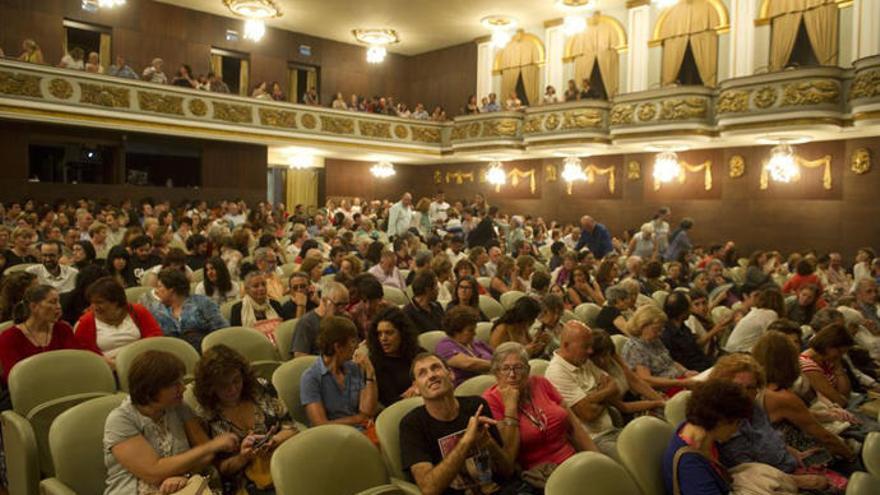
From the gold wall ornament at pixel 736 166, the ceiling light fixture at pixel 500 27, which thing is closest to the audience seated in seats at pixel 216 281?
the gold wall ornament at pixel 736 166

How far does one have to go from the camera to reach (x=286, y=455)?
7.99ft

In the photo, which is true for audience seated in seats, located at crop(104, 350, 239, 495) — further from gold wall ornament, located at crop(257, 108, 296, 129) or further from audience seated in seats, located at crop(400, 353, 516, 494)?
gold wall ornament, located at crop(257, 108, 296, 129)

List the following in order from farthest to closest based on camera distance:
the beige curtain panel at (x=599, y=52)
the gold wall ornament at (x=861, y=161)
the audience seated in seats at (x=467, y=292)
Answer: the beige curtain panel at (x=599, y=52)
the gold wall ornament at (x=861, y=161)
the audience seated in seats at (x=467, y=292)

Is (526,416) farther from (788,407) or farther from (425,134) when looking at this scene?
(425,134)

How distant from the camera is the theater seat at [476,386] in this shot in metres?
3.31

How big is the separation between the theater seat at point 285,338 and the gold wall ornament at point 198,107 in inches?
443

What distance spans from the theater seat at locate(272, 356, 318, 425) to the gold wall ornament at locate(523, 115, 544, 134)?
13.5 metres

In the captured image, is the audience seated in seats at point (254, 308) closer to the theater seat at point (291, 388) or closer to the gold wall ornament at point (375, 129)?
the theater seat at point (291, 388)

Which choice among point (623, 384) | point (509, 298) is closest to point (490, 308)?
point (509, 298)

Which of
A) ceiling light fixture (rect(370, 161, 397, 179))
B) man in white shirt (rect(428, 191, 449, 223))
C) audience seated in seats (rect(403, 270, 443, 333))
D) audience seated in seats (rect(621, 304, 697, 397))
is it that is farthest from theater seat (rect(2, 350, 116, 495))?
ceiling light fixture (rect(370, 161, 397, 179))

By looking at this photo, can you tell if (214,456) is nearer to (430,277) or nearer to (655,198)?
(430,277)

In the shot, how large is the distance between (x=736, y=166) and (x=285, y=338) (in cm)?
1302

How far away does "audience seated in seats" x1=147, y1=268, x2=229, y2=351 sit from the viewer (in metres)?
4.46

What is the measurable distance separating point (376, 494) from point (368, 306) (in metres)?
2.05
